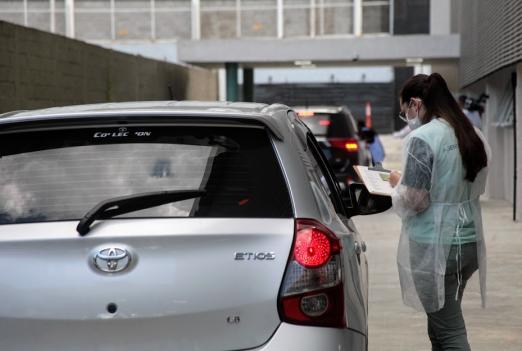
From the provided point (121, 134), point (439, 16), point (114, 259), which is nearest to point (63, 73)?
point (121, 134)

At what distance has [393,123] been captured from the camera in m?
45.8

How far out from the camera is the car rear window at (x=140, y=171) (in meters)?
4.04

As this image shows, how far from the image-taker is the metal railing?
4222cm

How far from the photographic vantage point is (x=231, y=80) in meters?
31.5

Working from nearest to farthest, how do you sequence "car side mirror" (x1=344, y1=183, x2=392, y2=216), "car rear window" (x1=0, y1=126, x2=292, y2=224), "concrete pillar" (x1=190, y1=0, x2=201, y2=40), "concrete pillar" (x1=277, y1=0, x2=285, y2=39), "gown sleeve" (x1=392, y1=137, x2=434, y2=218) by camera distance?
1. "car rear window" (x1=0, y1=126, x2=292, y2=224)
2. "gown sleeve" (x1=392, y1=137, x2=434, y2=218)
3. "car side mirror" (x1=344, y1=183, x2=392, y2=216)
4. "concrete pillar" (x1=277, y1=0, x2=285, y2=39)
5. "concrete pillar" (x1=190, y1=0, x2=201, y2=40)

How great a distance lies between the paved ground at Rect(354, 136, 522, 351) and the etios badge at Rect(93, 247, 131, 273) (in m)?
4.13

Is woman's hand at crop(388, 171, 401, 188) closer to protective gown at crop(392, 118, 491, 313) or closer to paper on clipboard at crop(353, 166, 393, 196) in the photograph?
paper on clipboard at crop(353, 166, 393, 196)

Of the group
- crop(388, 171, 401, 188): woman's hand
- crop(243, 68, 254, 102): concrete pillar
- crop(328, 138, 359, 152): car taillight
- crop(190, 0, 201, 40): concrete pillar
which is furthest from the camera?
crop(190, 0, 201, 40): concrete pillar

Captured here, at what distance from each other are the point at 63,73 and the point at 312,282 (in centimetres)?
1328

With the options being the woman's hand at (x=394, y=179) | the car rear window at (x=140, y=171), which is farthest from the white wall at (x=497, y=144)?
the car rear window at (x=140, y=171)

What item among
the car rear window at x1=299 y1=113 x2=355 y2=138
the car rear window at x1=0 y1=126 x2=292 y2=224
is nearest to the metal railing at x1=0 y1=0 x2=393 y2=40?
the car rear window at x1=299 y1=113 x2=355 y2=138

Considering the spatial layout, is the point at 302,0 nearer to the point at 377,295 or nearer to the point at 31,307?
the point at 377,295

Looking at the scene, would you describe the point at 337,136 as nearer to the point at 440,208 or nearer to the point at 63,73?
the point at 63,73

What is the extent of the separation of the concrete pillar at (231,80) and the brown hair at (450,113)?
25.7 metres
